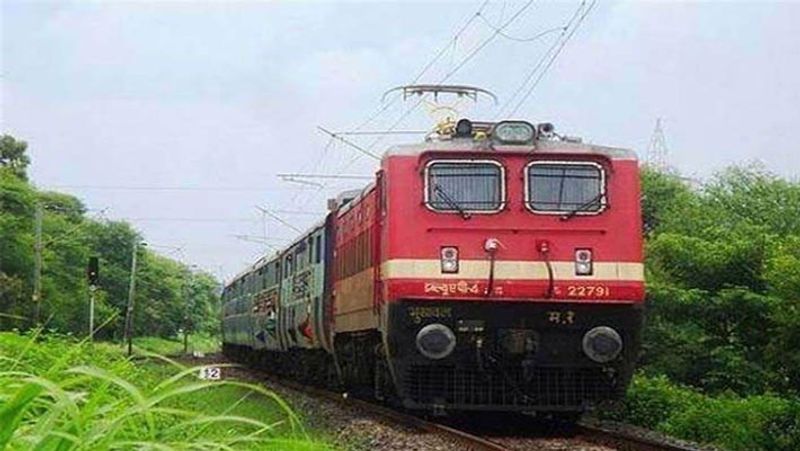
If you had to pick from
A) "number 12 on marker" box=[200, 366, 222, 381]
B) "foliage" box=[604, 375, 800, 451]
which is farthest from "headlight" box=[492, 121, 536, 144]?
"number 12 on marker" box=[200, 366, 222, 381]

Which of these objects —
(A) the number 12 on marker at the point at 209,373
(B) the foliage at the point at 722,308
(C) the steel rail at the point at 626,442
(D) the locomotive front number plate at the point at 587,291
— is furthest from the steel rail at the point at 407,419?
(B) the foliage at the point at 722,308

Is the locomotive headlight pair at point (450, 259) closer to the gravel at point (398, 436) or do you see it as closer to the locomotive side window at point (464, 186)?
the locomotive side window at point (464, 186)

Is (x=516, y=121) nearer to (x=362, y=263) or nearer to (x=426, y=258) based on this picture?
(x=426, y=258)

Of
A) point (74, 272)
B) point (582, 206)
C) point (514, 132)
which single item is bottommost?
point (582, 206)

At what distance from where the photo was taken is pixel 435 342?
11.8 metres

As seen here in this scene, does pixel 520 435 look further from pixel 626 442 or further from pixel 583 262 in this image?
pixel 583 262

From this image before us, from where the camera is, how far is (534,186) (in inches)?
485

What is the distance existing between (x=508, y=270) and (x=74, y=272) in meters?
34.0

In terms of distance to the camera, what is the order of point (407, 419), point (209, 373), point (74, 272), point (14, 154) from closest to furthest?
1. point (209, 373)
2. point (407, 419)
3. point (74, 272)
4. point (14, 154)

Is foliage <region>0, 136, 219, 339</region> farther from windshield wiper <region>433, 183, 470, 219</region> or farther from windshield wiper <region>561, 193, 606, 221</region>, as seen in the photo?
windshield wiper <region>561, 193, 606, 221</region>

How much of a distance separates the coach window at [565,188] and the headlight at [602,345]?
43.1 inches

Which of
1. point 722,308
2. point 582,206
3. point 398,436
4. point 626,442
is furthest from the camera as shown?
point 722,308

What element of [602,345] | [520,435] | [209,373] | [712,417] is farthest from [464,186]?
[712,417]

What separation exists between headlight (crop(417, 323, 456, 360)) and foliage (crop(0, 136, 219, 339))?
4.77m
